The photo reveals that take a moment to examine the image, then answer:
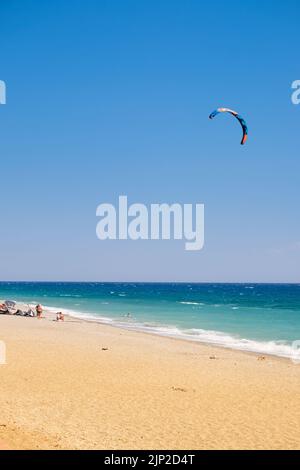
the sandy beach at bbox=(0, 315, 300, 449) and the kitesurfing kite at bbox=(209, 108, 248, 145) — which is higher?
the kitesurfing kite at bbox=(209, 108, 248, 145)

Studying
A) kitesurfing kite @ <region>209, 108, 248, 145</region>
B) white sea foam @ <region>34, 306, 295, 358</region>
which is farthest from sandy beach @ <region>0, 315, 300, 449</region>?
kitesurfing kite @ <region>209, 108, 248, 145</region>

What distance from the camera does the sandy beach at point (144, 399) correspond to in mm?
10812

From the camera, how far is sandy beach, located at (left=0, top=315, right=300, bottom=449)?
10.8 m

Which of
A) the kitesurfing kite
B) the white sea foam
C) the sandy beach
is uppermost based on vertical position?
the kitesurfing kite

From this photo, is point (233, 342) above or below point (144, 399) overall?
below

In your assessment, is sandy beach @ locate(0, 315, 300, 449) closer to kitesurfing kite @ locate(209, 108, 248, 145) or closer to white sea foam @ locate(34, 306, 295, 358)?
white sea foam @ locate(34, 306, 295, 358)

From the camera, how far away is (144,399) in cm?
1426

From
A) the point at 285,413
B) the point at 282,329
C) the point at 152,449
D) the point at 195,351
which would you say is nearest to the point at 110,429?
the point at 152,449

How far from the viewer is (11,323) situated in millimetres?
35281

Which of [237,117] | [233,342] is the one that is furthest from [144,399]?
[233,342]

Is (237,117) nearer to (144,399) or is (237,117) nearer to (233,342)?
(144,399)
